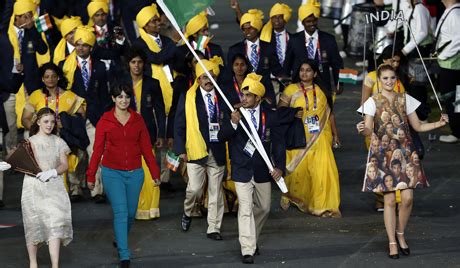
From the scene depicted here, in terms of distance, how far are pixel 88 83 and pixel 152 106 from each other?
1071 mm

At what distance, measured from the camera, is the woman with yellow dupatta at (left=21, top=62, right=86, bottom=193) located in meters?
14.6

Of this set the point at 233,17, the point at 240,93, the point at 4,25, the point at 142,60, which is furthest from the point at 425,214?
the point at 233,17

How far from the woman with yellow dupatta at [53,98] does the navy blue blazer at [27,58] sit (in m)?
1.48

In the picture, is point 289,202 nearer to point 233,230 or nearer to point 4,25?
point 233,230

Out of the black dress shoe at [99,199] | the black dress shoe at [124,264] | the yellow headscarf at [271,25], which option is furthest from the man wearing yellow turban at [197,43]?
the black dress shoe at [124,264]

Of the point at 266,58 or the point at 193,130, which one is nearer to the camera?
the point at 193,130

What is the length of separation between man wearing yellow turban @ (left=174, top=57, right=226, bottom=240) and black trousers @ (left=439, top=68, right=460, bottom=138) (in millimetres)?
5174

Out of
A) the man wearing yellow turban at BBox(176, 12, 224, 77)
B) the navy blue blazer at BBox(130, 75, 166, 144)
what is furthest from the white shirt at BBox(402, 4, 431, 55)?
the navy blue blazer at BBox(130, 75, 166, 144)

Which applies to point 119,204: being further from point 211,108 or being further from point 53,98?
point 53,98

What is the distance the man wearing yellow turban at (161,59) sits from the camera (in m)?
15.5

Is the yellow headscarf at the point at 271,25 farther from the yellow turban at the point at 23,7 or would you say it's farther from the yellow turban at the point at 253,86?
the yellow turban at the point at 253,86

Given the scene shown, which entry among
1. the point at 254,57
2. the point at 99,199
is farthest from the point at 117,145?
the point at 254,57

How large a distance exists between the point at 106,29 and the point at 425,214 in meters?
5.20

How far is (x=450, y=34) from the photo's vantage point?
1802cm
